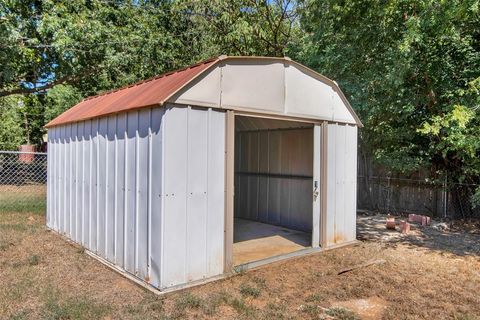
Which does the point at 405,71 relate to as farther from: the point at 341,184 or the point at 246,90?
the point at 246,90

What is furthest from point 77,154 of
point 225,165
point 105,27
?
point 105,27

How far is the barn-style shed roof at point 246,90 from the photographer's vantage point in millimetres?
4002

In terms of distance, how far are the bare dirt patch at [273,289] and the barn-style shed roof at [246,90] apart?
1.99 metres

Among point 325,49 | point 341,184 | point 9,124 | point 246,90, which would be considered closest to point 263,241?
point 341,184

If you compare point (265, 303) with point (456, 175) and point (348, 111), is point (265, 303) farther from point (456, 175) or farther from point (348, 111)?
point (456, 175)

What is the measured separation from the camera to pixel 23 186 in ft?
40.1

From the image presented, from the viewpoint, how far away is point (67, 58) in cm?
902

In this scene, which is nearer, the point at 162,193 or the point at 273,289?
the point at 162,193

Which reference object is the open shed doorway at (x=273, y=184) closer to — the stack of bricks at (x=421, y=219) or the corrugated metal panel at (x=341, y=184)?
the corrugated metal panel at (x=341, y=184)

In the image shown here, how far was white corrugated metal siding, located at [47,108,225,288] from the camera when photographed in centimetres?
381

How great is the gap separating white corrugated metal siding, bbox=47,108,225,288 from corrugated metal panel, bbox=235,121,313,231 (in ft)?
10.1

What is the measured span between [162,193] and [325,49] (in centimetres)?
643

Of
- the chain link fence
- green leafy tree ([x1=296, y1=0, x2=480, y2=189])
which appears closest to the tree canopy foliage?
green leafy tree ([x1=296, y1=0, x2=480, y2=189])

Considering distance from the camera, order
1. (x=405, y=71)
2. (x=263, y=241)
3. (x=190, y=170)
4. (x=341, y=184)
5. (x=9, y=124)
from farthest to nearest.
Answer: (x=9, y=124) → (x=405, y=71) → (x=263, y=241) → (x=341, y=184) → (x=190, y=170)
